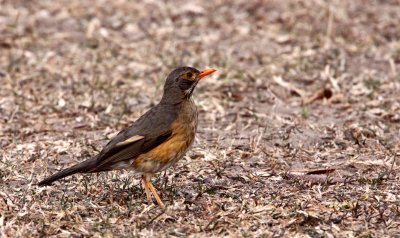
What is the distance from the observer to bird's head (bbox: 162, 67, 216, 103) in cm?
792

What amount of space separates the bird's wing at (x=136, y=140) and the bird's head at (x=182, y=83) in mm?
353

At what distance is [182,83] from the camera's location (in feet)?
26.2

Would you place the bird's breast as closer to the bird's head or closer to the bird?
the bird

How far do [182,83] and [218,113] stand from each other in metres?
2.54

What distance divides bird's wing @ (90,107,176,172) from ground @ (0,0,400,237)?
0.39m

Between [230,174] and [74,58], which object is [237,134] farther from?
[74,58]

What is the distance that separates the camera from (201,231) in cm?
672

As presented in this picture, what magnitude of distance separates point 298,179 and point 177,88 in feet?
4.76

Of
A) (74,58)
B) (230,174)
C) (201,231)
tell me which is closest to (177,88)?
(230,174)

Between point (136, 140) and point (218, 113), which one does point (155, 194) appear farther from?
point (218, 113)

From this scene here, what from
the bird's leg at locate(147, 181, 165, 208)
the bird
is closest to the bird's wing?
the bird

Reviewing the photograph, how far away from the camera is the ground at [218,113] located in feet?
23.1

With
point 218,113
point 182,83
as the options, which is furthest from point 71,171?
point 218,113

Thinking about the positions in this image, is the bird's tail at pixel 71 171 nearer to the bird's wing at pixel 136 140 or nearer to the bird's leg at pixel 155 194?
the bird's wing at pixel 136 140
